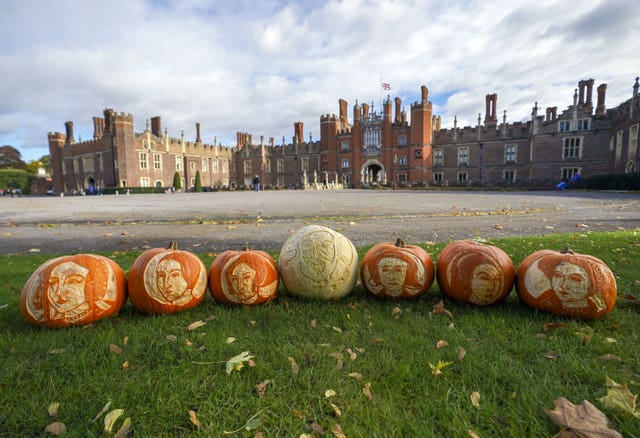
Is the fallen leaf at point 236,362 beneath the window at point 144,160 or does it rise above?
beneath

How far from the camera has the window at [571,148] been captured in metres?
41.7

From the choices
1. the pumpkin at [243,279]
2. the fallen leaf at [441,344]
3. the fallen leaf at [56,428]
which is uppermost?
the pumpkin at [243,279]

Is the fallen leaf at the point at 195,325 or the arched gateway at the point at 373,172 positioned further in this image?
the arched gateway at the point at 373,172

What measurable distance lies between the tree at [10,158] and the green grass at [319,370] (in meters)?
104

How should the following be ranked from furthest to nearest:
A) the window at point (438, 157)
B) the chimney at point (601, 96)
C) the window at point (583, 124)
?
1. the window at point (438, 157)
2. the chimney at point (601, 96)
3. the window at point (583, 124)

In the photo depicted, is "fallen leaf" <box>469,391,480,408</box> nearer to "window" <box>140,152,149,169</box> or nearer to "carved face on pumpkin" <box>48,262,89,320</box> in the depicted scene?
"carved face on pumpkin" <box>48,262,89,320</box>

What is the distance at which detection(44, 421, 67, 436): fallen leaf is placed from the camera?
1469 millimetres

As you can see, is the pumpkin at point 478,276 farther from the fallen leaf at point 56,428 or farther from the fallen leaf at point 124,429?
the fallen leaf at point 56,428

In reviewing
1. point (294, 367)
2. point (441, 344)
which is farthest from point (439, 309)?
point (294, 367)

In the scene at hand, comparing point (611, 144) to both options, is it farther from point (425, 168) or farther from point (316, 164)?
point (316, 164)

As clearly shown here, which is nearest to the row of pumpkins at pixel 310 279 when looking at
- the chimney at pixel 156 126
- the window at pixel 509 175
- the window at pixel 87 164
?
the window at pixel 509 175

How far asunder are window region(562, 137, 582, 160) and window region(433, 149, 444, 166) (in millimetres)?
15381

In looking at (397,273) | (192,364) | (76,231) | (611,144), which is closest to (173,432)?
(192,364)

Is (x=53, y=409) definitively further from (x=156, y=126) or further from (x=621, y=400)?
(x=156, y=126)
